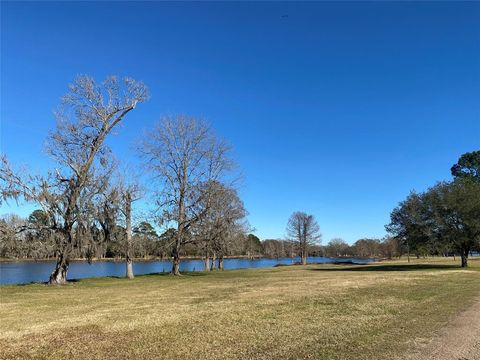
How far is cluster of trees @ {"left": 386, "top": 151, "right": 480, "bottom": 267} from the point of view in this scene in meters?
35.4

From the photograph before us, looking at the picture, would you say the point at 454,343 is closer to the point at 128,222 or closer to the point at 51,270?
the point at 128,222

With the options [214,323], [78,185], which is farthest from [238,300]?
[78,185]

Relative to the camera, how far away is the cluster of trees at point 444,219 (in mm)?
35438

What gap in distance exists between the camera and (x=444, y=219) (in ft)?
120

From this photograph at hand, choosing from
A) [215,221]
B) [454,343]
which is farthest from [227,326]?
[215,221]

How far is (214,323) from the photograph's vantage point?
977 centimetres

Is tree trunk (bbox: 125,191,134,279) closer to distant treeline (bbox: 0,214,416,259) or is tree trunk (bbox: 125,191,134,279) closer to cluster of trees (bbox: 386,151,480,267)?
distant treeline (bbox: 0,214,416,259)

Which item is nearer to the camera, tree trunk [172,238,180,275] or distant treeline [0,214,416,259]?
distant treeline [0,214,416,259]

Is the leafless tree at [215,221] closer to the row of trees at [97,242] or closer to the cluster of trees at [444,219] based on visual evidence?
the row of trees at [97,242]

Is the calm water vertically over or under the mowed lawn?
under

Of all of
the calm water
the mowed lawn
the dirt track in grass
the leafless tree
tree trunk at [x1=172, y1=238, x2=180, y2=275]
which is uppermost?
the leafless tree

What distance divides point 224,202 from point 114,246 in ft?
36.9

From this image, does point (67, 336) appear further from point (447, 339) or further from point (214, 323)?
point (447, 339)

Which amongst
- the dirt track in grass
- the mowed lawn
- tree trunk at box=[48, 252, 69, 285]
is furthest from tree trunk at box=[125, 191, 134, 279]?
the dirt track in grass
